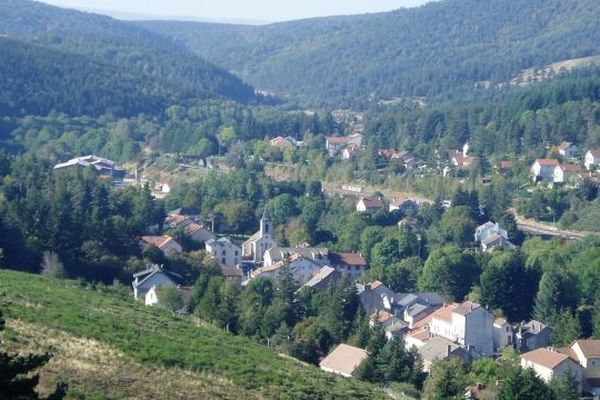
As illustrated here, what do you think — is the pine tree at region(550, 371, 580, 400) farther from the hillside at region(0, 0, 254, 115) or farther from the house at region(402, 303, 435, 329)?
the hillside at region(0, 0, 254, 115)

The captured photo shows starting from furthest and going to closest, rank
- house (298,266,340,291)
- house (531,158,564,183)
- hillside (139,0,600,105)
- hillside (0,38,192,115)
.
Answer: hillside (139,0,600,105), hillside (0,38,192,115), house (531,158,564,183), house (298,266,340,291)

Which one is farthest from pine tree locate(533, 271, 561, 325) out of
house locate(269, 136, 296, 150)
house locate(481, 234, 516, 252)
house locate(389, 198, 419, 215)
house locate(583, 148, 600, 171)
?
house locate(269, 136, 296, 150)

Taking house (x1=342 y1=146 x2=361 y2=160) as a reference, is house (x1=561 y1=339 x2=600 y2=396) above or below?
above

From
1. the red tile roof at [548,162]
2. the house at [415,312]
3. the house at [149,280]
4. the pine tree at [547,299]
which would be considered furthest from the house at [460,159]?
the house at [149,280]

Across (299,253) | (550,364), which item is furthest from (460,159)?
(550,364)

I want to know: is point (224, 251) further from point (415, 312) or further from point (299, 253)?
point (415, 312)

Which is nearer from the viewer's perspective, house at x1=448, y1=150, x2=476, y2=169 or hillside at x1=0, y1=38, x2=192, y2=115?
house at x1=448, y1=150, x2=476, y2=169

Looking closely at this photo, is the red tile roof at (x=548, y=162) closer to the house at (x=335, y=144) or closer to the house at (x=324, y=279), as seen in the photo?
the house at (x=335, y=144)
